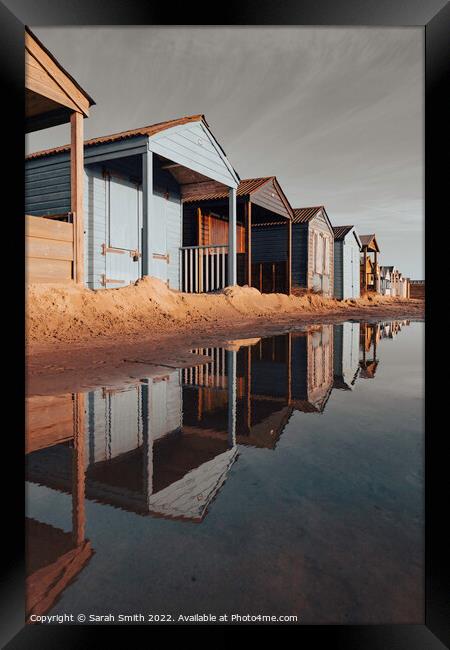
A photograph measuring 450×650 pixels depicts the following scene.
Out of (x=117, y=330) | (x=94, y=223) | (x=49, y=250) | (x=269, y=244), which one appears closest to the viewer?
→ (x=117, y=330)

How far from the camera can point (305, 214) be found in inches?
876

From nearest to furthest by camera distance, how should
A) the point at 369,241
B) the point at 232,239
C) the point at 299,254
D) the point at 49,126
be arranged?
the point at 49,126
the point at 232,239
the point at 299,254
the point at 369,241

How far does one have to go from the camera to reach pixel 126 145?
10227 mm

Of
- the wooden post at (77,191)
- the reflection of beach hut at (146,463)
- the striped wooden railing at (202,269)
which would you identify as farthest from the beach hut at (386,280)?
the reflection of beach hut at (146,463)

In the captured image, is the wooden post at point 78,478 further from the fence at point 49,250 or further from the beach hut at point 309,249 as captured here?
the beach hut at point 309,249

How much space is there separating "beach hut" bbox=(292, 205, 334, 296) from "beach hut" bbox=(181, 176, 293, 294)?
4.10 feet

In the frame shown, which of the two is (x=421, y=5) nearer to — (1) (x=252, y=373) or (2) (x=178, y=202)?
(1) (x=252, y=373)

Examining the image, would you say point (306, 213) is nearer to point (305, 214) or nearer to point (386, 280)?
point (305, 214)

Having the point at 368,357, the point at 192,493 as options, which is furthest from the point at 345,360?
the point at 192,493

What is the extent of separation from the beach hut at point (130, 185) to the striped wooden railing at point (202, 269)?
81 centimetres

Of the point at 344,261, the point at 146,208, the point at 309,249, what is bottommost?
the point at 146,208

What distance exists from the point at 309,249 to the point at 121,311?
15.7 m

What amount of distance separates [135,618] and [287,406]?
2239 millimetres

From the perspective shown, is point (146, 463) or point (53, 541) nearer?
point (53, 541)
